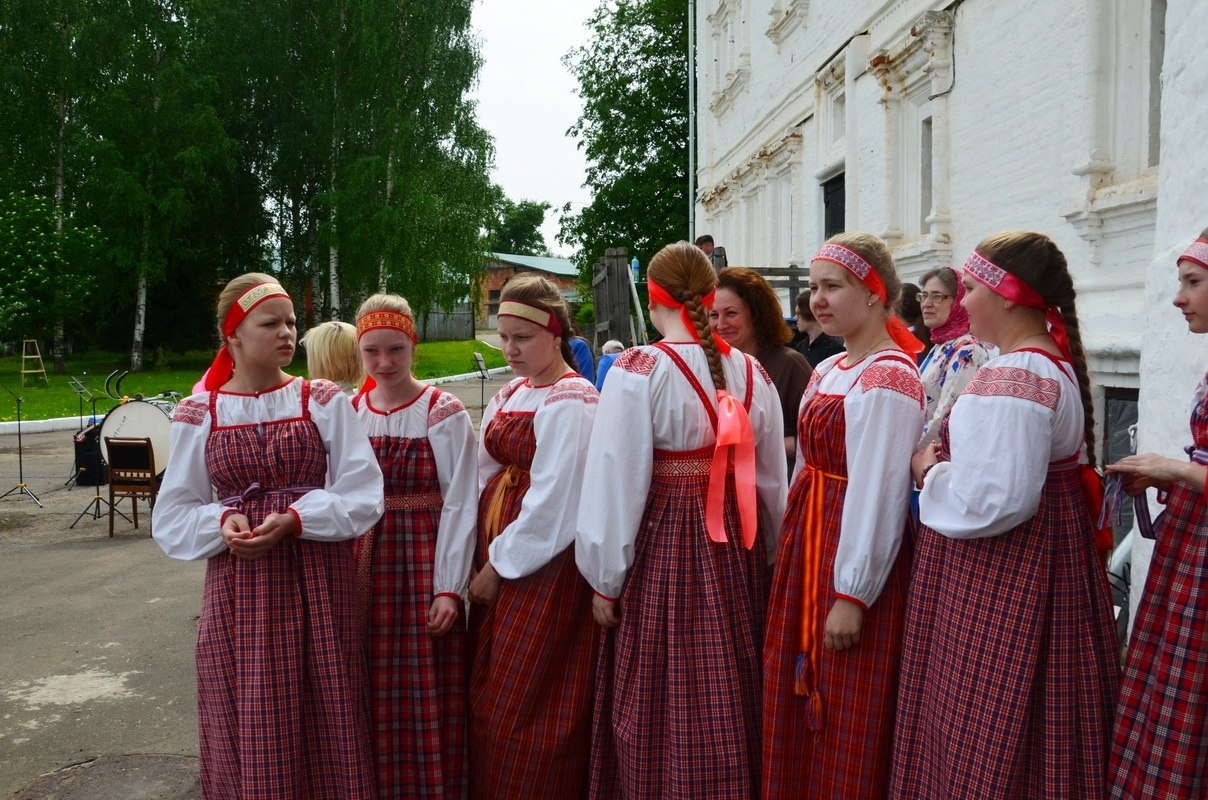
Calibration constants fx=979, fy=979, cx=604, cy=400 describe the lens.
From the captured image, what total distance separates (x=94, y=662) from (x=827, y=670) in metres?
4.28

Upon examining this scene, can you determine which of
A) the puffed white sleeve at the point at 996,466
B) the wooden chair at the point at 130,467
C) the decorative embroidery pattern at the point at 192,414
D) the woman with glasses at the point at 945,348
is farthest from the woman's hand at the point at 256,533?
the wooden chair at the point at 130,467

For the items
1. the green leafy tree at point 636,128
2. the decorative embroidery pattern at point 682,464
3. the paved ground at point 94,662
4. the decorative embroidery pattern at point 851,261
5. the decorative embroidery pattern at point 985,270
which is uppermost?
the green leafy tree at point 636,128

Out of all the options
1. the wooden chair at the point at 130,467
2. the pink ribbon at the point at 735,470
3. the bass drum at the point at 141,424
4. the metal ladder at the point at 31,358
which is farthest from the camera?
the metal ladder at the point at 31,358

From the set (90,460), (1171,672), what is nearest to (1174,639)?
(1171,672)

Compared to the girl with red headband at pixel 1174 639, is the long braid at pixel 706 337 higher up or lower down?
higher up

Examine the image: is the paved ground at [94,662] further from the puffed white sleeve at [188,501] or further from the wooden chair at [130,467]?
the puffed white sleeve at [188,501]

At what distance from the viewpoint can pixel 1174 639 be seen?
7.26 feet

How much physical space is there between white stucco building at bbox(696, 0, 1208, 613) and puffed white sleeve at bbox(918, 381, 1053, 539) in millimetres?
1389

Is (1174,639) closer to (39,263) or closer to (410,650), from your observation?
(410,650)

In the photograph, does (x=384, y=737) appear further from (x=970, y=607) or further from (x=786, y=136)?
(x=786, y=136)

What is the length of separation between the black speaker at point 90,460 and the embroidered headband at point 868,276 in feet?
30.8

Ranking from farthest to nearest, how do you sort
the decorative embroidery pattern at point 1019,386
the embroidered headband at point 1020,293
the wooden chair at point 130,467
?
the wooden chair at point 130,467, the embroidered headband at point 1020,293, the decorative embroidery pattern at point 1019,386

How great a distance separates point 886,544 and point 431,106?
85.8 ft

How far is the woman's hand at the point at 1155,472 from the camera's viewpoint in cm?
221
